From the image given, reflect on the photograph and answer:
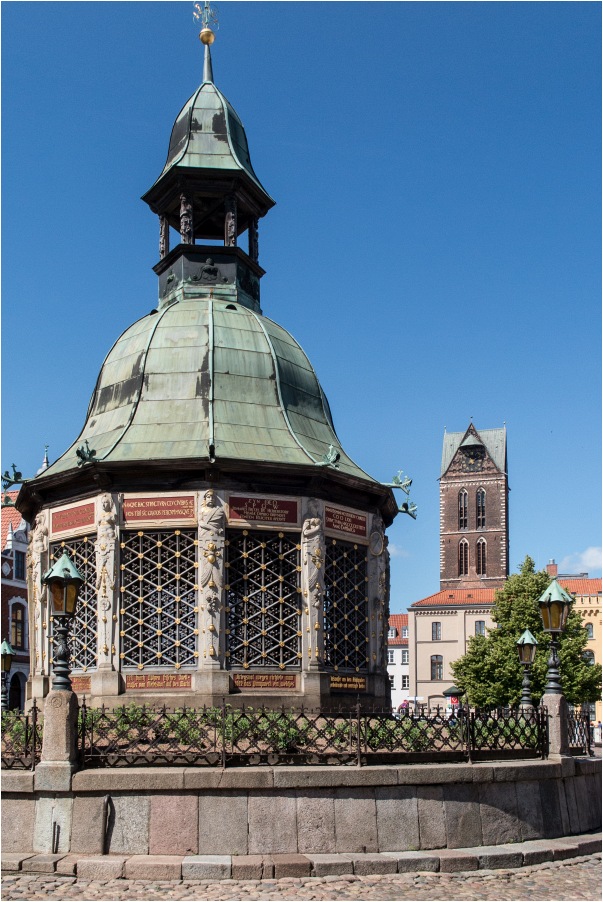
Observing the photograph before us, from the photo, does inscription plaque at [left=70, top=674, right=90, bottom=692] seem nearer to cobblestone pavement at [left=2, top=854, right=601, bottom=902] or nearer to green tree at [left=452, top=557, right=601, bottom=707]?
cobblestone pavement at [left=2, top=854, right=601, bottom=902]

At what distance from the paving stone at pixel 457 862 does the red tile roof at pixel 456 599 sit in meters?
112

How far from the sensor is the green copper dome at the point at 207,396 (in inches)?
875

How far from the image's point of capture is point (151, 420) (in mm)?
22984

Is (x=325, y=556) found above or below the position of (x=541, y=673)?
above

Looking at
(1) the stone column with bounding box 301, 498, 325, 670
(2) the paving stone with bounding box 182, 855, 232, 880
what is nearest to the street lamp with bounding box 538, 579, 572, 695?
(1) the stone column with bounding box 301, 498, 325, 670

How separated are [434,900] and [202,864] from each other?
317cm

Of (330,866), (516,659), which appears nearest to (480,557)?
(516,659)

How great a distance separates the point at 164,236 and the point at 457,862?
18067 mm

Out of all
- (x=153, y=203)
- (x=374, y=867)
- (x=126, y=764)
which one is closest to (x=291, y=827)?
(x=374, y=867)

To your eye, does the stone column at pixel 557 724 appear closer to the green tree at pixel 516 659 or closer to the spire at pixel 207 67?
the spire at pixel 207 67

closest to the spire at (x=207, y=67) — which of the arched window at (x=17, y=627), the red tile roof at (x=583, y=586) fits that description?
the arched window at (x=17, y=627)

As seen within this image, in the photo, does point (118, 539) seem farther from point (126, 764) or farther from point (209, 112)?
point (209, 112)

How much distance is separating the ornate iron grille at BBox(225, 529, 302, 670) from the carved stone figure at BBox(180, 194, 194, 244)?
887 cm

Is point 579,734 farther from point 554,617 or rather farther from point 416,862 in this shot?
point 416,862
